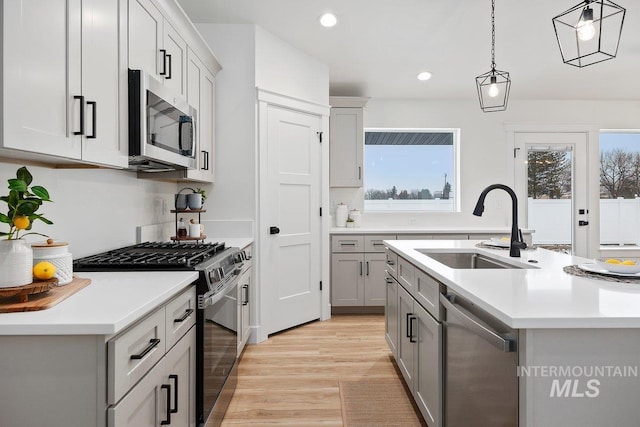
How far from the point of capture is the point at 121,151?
176cm

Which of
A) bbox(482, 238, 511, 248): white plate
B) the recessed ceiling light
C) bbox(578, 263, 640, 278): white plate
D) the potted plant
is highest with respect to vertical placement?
the recessed ceiling light

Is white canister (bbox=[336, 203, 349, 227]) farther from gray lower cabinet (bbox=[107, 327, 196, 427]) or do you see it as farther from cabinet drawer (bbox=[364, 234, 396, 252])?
gray lower cabinet (bbox=[107, 327, 196, 427])

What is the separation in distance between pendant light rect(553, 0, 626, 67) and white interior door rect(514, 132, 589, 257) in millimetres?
1554

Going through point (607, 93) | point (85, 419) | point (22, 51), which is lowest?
point (85, 419)

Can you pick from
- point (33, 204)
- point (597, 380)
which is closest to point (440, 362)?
point (597, 380)

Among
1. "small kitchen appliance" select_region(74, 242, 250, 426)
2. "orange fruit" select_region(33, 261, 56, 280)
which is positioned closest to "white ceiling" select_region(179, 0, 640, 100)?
"small kitchen appliance" select_region(74, 242, 250, 426)

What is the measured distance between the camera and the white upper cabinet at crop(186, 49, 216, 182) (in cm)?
275

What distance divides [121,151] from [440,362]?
5.56ft

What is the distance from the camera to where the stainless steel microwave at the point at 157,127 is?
183 centimetres

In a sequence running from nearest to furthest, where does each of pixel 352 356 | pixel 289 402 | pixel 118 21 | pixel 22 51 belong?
pixel 22 51, pixel 118 21, pixel 289 402, pixel 352 356

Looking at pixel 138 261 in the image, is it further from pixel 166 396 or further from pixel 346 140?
pixel 346 140

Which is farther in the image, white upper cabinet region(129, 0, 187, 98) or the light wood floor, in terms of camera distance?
the light wood floor

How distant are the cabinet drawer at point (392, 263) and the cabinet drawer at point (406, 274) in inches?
3.6

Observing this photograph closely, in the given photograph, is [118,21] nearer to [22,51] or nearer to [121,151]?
[121,151]
